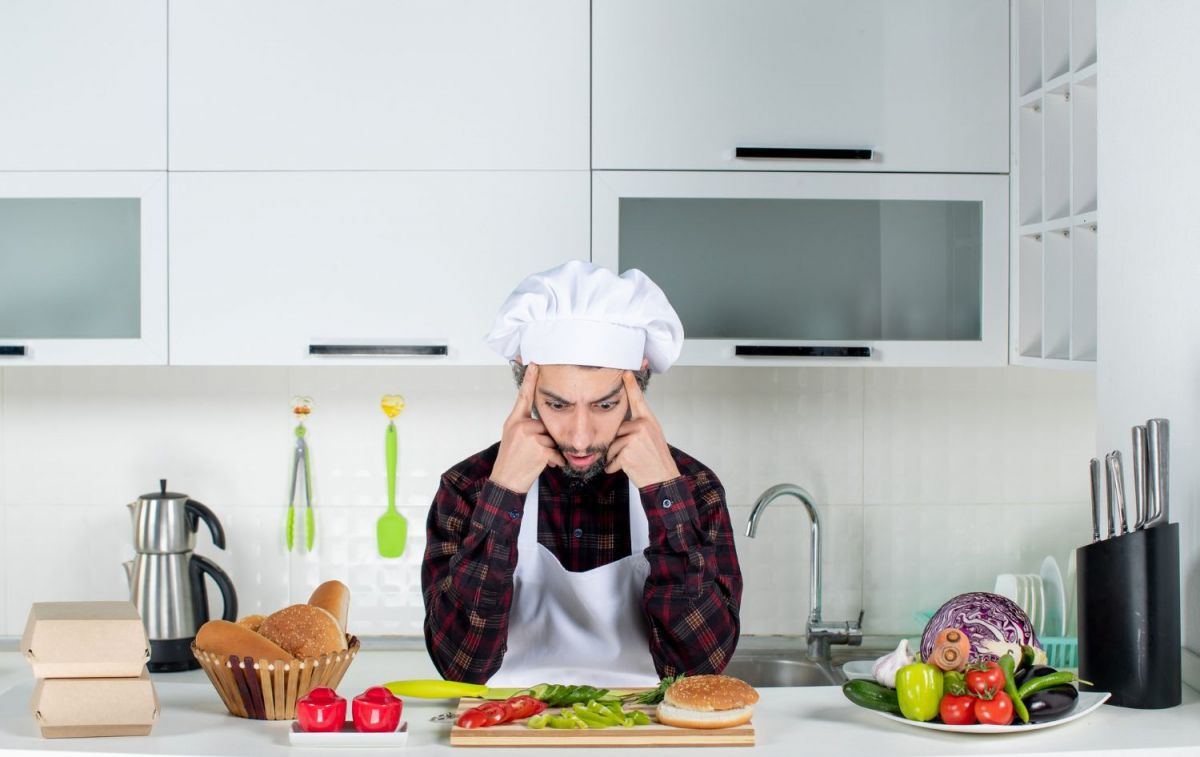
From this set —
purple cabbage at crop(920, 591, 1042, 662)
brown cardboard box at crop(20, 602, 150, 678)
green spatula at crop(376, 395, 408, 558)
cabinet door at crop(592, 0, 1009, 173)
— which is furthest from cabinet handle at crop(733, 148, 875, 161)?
brown cardboard box at crop(20, 602, 150, 678)

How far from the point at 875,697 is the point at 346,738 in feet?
1.78

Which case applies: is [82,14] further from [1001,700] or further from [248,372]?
[1001,700]

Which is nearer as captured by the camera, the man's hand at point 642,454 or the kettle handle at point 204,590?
the man's hand at point 642,454

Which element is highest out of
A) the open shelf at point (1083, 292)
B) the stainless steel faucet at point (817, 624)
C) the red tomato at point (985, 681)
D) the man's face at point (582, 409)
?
the open shelf at point (1083, 292)

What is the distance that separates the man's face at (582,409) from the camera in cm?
162

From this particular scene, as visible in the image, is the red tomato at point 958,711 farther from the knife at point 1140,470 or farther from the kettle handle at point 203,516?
the kettle handle at point 203,516

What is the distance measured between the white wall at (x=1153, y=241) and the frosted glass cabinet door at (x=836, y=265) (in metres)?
0.48

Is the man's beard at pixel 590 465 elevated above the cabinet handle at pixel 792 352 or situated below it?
below

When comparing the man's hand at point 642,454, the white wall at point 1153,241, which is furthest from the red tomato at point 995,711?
the man's hand at point 642,454

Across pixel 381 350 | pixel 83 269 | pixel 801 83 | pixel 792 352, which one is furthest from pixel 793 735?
pixel 83 269

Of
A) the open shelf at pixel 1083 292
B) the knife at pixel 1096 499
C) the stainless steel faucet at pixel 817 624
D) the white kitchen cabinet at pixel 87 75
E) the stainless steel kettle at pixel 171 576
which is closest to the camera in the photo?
the knife at pixel 1096 499

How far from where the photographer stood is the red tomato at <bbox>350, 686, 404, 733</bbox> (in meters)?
1.22

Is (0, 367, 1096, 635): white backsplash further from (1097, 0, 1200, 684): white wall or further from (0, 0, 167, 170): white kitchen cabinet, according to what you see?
(1097, 0, 1200, 684): white wall

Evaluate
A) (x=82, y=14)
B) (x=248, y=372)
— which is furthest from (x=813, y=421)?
(x=82, y=14)
